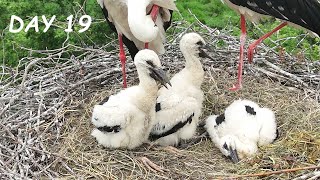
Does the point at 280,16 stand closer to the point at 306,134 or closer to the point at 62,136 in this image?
the point at 306,134

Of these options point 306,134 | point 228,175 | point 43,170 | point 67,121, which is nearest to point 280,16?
point 306,134

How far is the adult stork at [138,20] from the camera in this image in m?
4.78

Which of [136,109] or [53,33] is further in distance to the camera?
[53,33]

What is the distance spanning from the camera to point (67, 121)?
16.3 feet

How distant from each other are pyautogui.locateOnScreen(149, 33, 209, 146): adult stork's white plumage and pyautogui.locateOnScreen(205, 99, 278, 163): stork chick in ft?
0.63

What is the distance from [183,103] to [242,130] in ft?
1.50

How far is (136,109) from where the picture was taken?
4430mm

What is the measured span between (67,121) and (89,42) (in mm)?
1643

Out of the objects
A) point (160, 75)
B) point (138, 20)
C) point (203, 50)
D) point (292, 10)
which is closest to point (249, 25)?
point (292, 10)

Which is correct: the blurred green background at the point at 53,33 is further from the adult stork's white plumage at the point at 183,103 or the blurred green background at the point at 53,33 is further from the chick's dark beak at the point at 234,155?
the chick's dark beak at the point at 234,155

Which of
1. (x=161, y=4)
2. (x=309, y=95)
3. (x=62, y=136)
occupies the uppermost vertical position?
(x=161, y=4)

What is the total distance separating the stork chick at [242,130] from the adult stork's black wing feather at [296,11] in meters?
0.80

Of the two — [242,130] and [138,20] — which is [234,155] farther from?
[138,20]

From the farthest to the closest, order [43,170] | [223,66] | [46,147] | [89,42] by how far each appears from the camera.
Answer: [89,42] → [223,66] → [46,147] → [43,170]
